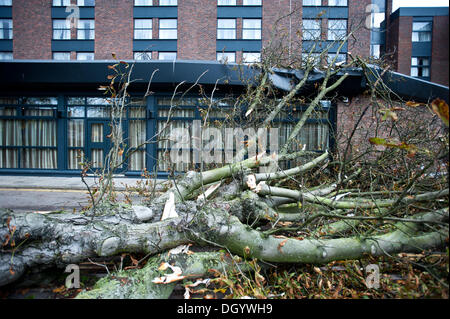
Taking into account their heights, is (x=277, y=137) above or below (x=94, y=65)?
below

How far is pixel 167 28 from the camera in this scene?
11.4 meters

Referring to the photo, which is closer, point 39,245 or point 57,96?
point 39,245

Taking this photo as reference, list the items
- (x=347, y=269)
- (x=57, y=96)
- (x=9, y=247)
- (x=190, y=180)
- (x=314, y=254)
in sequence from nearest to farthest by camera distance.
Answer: (x=9, y=247)
(x=314, y=254)
(x=347, y=269)
(x=190, y=180)
(x=57, y=96)

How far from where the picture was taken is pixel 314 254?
2754 millimetres

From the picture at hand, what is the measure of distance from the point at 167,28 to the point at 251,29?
742cm

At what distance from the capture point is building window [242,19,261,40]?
53.8ft

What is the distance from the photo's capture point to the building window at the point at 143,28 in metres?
10.5

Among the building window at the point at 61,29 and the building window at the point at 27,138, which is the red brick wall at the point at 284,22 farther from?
the building window at the point at 27,138

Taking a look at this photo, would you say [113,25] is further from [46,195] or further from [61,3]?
[46,195]

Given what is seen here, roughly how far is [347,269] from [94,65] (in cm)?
1041

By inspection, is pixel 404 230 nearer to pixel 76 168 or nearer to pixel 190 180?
pixel 190 180

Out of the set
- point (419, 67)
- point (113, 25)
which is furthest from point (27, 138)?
point (419, 67)

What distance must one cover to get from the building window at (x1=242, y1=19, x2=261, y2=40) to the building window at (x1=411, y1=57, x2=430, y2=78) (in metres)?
16.7
